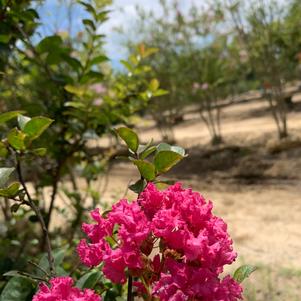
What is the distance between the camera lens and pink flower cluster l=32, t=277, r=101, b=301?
75 cm

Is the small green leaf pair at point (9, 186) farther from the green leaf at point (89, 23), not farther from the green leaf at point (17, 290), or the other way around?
the green leaf at point (89, 23)

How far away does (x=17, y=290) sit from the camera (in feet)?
4.24

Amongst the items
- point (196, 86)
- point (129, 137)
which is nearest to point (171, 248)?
point (129, 137)

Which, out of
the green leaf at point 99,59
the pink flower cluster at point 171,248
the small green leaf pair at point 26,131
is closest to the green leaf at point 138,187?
the pink flower cluster at point 171,248

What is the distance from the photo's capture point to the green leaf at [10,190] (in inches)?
40.1

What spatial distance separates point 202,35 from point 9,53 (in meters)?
7.83

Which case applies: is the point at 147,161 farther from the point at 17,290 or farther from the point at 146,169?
the point at 17,290

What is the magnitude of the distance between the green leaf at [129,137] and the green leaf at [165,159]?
5 cm

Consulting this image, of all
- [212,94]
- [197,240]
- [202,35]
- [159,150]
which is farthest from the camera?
[212,94]

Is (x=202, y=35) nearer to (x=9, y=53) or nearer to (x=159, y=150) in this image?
(x=9, y=53)

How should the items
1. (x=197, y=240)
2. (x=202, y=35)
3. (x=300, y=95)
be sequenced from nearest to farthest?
(x=197, y=240) → (x=202, y=35) → (x=300, y=95)

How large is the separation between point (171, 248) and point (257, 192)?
14.9ft

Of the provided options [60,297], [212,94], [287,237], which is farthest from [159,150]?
[212,94]

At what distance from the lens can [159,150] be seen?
98 cm
